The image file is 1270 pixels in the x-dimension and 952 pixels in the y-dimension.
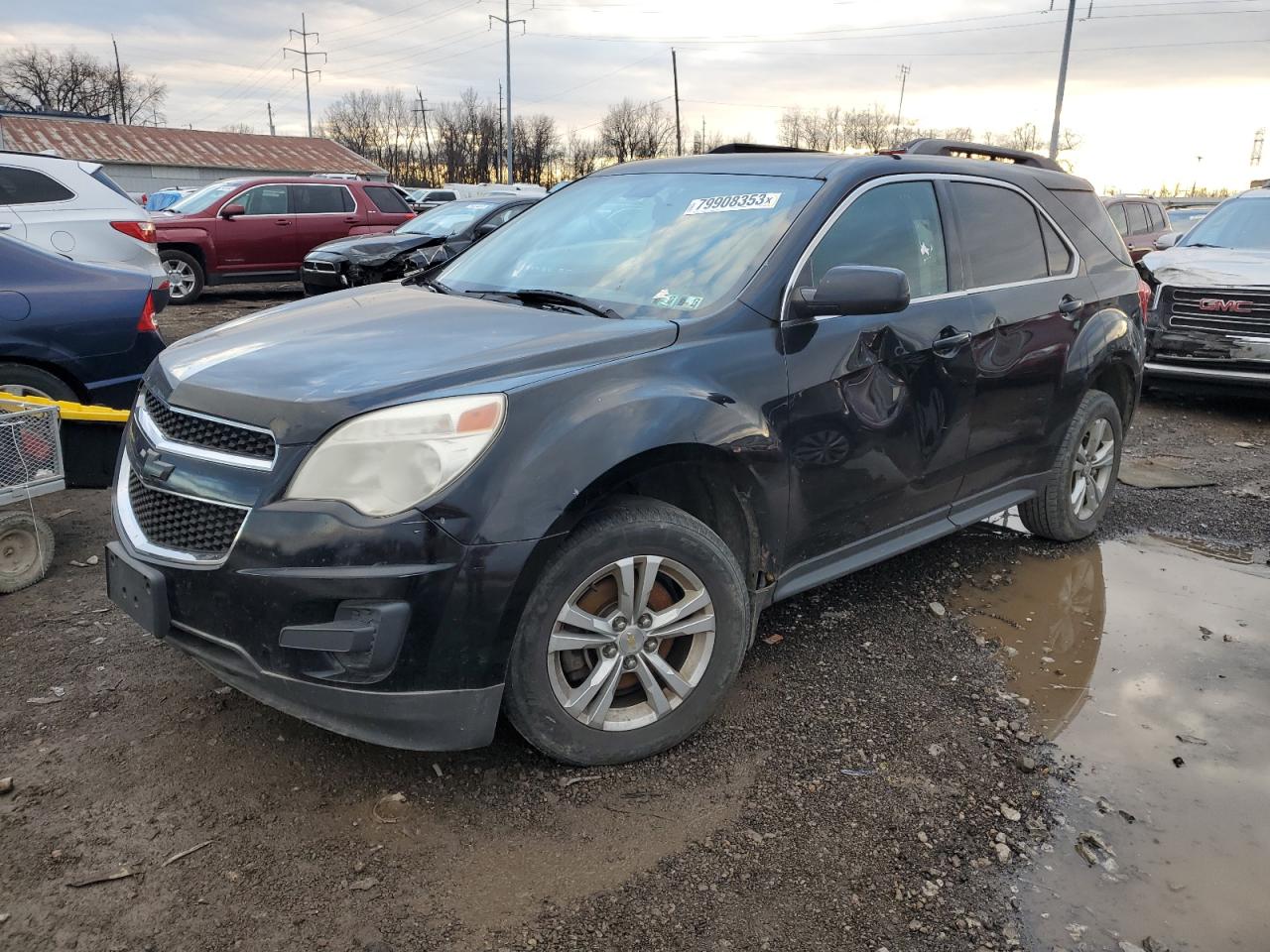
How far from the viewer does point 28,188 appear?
7.32 m

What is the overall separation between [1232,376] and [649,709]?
7447 millimetres

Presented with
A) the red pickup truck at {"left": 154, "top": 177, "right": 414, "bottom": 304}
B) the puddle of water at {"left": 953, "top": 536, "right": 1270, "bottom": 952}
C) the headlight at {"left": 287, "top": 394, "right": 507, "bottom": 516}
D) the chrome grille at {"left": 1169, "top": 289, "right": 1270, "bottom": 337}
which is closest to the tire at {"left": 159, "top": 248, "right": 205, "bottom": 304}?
the red pickup truck at {"left": 154, "top": 177, "right": 414, "bottom": 304}

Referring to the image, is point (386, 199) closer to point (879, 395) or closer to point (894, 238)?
point (894, 238)

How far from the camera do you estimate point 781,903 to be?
2328 millimetres

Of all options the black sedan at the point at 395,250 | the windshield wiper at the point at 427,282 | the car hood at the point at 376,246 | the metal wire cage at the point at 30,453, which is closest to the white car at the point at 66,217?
the metal wire cage at the point at 30,453

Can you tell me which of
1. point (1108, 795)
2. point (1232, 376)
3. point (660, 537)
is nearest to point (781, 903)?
point (660, 537)

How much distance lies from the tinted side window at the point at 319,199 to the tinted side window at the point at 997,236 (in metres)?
13.1

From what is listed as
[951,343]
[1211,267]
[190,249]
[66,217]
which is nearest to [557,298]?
[951,343]

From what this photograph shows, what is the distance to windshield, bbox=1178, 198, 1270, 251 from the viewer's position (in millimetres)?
8961

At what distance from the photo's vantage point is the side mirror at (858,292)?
300 cm

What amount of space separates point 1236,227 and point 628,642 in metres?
9.20

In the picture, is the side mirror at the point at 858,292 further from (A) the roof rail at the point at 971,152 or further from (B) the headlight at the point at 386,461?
(B) the headlight at the point at 386,461

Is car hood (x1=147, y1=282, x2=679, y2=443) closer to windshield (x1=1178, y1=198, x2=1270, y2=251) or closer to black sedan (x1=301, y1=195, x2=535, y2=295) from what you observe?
windshield (x1=1178, y1=198, x2=1270, y2=251)

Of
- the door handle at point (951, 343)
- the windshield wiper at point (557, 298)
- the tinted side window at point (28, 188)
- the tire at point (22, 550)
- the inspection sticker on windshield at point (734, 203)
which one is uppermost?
the tinted side window at point (28, 188)
